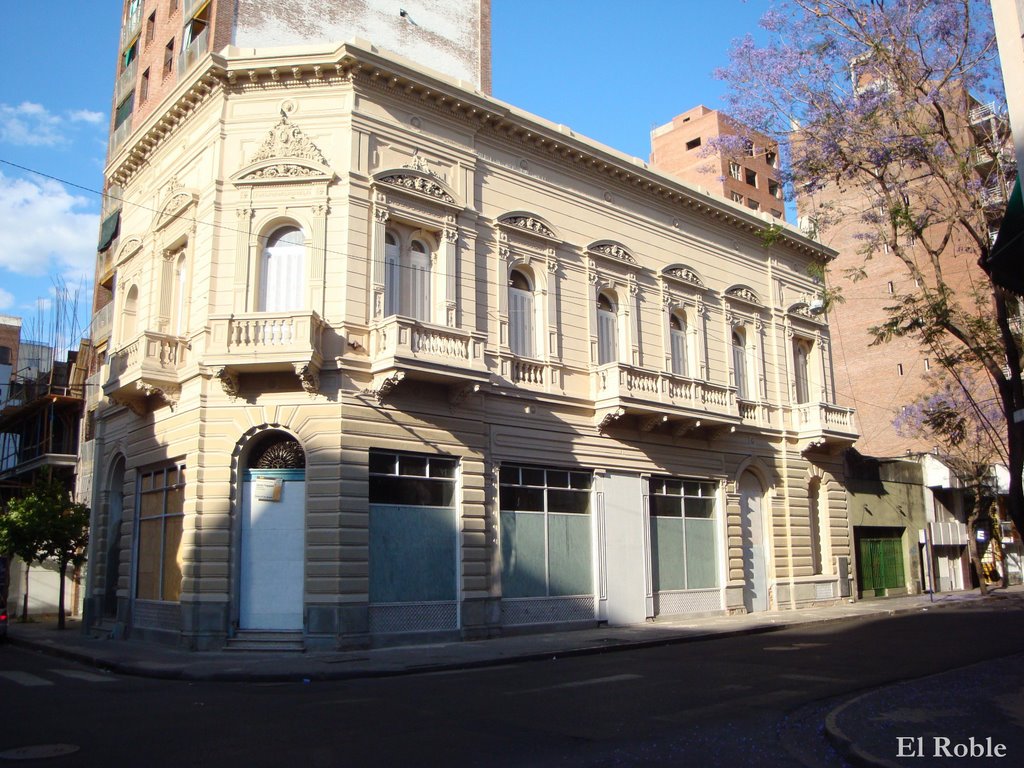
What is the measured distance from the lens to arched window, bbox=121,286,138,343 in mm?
24219

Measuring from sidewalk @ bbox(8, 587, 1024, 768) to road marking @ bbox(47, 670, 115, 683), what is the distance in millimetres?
566

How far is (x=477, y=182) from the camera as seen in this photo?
2212 centimetres

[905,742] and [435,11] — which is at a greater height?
[435,11]

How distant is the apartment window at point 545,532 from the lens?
69.5 feet

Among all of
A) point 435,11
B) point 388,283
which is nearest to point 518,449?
point 388,283

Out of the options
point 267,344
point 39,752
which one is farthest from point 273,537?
point 39,752

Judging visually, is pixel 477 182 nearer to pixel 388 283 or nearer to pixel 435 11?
pixel 388 283

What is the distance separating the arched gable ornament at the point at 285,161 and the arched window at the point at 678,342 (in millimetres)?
11889

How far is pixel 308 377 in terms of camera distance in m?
18.2

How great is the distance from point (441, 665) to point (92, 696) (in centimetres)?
565

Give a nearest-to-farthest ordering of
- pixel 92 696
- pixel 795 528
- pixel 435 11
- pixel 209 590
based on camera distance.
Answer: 1. pixel 92 696
2. pixel 209 590
3. pixel 435 11
4. pixel 795 528

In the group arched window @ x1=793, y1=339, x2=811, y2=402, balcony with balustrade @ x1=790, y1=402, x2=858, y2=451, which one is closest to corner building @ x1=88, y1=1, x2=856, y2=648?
balcony with balustrade @ x1=790, y1=402, x2=858, y2=451

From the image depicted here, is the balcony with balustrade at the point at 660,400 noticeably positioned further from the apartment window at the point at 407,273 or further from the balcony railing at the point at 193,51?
the balcony railing at the point at 193,51

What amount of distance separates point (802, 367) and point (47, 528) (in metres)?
25.7
